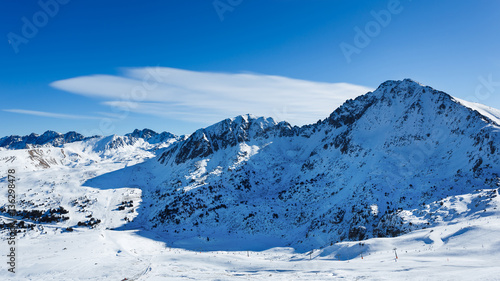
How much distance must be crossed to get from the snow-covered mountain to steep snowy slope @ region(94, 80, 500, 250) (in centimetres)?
34

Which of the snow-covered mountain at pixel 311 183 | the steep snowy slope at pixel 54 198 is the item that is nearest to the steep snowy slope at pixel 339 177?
the snow-covered mountain at pixel 311 183

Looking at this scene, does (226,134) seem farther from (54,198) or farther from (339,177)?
(54,198)

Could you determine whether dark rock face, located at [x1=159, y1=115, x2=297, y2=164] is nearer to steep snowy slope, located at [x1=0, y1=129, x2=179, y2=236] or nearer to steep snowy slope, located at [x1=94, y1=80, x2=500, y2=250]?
steep snowy slope, located at [x1=94, y1=80, x2=500, y2=250]

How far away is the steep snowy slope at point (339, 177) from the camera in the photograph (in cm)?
5481

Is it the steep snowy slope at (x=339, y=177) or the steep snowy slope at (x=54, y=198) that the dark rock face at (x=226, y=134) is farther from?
the steep snowy slope at (x=54, y=198)

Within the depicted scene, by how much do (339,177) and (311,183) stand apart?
9.23 meters

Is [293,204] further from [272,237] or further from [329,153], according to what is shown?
[329,153]

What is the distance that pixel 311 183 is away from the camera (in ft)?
270

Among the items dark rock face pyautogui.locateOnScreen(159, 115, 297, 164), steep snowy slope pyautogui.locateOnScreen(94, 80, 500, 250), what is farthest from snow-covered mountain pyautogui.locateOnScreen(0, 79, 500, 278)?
dark rock face pyautogui.locateOnScreen(159, 115, 297, 164)

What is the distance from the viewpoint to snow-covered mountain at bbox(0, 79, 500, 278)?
53781 mm

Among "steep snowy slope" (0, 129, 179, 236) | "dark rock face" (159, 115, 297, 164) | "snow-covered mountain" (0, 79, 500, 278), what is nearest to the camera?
"snow-covered mountain" (0, 79, 500, 278)

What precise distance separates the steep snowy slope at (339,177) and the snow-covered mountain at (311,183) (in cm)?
34

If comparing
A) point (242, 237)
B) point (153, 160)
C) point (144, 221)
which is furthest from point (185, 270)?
point (153, 160)

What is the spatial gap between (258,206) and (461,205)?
4799cm
